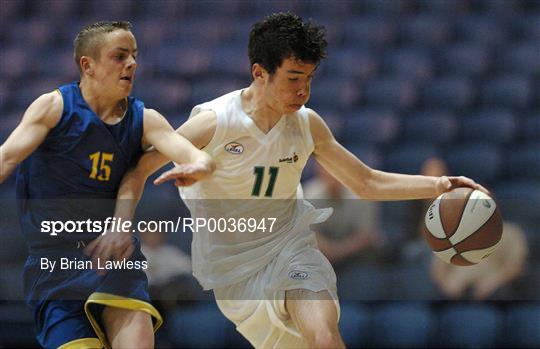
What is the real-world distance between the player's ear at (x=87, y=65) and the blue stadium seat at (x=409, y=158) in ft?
14.0

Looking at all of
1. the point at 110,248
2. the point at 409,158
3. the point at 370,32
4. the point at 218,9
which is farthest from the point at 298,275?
the point at 218,9

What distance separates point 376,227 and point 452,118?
82.6 inches

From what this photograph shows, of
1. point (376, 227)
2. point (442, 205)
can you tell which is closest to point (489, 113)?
point (376, 227)

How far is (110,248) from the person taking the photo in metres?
3.95

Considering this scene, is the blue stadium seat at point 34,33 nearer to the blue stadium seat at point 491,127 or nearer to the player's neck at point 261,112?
the blue stadium seat at point 491,127

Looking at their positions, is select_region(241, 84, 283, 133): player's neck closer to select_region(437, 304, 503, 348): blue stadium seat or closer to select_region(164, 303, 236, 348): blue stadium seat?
select_region(164, 303, 236, 348): blue stadium seat

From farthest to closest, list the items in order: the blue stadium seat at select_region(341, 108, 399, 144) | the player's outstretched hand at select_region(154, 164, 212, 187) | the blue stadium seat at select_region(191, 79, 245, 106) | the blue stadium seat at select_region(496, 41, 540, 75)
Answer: the blue stadium seat at select_region(496, 41, 540, 75) < the blue stadium seat at select_region(191, 79, 245, 106) < the blue stadium seat at select_region(341, 108, 399, 144) < the player's outstretched hand at select_region(154, 164, 212, 187)

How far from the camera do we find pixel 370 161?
7.96 metres

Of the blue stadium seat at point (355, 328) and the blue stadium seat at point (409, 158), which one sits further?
the blue stadium seat at point (409, 158)

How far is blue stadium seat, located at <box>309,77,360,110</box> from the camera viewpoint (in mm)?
8898

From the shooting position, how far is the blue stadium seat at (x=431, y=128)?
852cm

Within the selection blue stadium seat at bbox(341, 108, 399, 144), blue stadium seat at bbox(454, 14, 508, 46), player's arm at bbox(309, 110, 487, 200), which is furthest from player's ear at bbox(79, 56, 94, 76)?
blue stadium seat at bbox(454, 14, 508, 46)

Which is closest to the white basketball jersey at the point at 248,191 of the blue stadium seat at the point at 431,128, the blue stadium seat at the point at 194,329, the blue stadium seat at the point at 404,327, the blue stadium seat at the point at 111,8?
the blue stadium seat at the point at 194,329

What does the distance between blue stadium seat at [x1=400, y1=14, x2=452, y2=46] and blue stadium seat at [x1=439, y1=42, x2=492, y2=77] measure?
170mm
